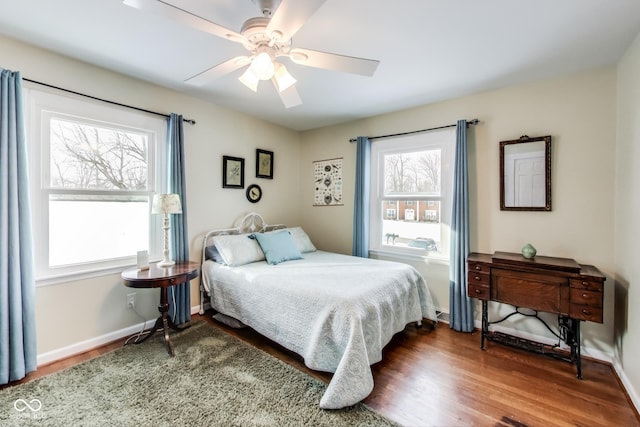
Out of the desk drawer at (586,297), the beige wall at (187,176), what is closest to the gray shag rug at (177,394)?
the beige wall at (187,176)

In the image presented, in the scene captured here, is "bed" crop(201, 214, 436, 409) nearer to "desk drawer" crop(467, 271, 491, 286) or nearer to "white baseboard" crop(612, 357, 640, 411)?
"desk drawer" crop(467, 271, 491, 286)

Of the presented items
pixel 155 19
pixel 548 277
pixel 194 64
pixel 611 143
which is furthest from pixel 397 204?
pixel 155 19

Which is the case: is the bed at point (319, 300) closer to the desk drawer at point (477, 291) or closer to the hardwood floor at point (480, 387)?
the hardwood floor at point (480, 387)

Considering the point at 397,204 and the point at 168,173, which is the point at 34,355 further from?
the point at 397,204

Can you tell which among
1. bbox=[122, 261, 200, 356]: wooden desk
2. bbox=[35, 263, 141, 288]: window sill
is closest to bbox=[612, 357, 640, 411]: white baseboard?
bbox=[122, 261, 200, 356]: wooden desk

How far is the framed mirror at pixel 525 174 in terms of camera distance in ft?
8.36

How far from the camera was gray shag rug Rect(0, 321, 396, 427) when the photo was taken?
64.9 inches

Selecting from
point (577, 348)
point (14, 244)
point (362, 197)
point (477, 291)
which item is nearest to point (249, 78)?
point (14, 244)

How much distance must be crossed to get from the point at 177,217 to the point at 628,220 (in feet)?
12.6

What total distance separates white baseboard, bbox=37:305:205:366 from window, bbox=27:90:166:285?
59cm

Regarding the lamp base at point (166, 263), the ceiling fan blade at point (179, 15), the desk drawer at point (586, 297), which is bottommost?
the desk drawer at point (586, 297)

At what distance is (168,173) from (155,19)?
1.44 m

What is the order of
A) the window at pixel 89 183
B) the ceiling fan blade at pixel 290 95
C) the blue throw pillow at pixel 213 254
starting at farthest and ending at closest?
the blue throw pillow at pixel 213 254 < the window at pixel 89 183 < the ceiling fan blade at pixel 290 95

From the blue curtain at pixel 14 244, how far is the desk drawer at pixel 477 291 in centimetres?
358
